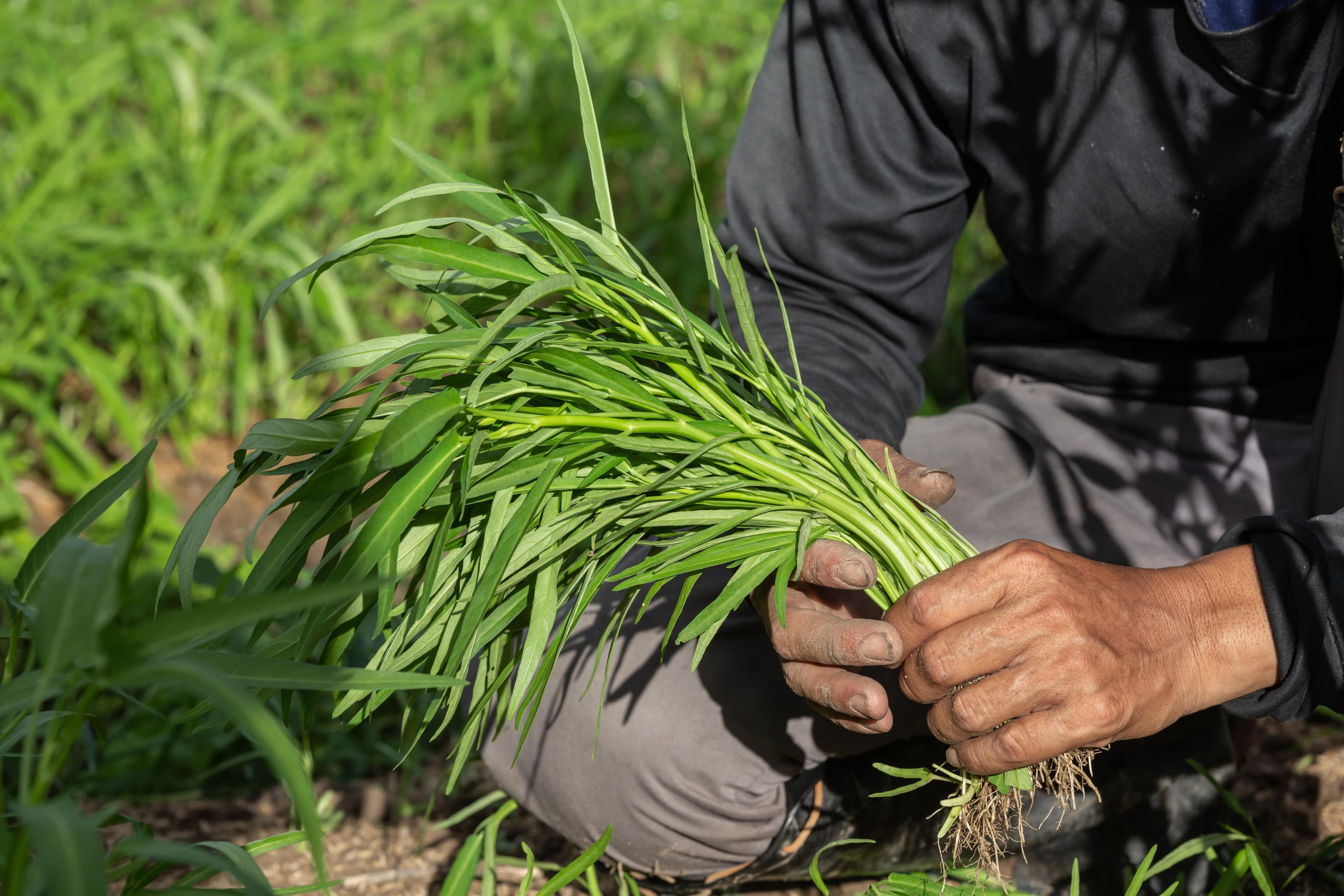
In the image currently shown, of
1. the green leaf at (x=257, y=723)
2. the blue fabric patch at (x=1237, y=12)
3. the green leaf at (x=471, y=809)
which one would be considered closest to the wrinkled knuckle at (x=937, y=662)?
the green leaf at (x=257, y=723)

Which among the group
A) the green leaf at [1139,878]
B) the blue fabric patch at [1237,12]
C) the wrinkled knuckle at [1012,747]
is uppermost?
the blue fabric patch at [1237,12]

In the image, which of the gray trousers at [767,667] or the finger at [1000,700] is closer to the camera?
the finger at [1000,700]

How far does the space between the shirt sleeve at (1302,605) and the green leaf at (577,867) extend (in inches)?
24.6

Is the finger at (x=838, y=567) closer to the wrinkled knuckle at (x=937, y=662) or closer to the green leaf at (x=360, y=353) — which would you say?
the wrinkled knuckle at (x=937, y=662)

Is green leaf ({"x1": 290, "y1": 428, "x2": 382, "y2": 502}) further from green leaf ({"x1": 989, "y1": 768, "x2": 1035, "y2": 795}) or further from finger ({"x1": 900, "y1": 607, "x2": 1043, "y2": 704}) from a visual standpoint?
green leaf ({"x1": 989, "y1": 768, "x2": 1035, "y2": 795})

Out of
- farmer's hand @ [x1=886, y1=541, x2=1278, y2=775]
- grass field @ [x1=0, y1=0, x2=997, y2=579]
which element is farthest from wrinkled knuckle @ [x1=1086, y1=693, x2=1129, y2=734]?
grass field @ [x1=0, y1=0, x2=997, y2=579]

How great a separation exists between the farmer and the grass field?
1.11 meters

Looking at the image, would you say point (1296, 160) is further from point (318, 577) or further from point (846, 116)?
point (318, 577)

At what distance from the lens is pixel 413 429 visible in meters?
0.87

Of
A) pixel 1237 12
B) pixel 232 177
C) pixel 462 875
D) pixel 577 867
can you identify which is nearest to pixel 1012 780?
pixel 577 867

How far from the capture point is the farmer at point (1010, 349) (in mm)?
1307

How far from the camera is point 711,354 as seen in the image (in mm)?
1182

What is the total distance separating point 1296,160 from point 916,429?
0.61 metres

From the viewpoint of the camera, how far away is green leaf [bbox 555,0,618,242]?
100 cm
